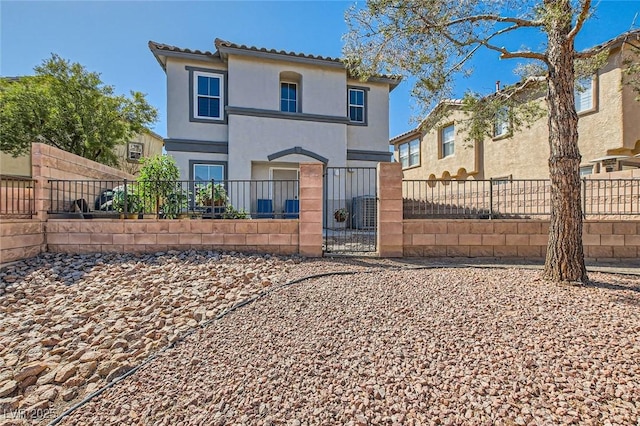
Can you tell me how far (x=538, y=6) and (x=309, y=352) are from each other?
217 inches

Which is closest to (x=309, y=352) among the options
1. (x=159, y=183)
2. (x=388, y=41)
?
(x=388, y=41)

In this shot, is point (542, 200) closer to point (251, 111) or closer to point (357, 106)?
point (357, 106)

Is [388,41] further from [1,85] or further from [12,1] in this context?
[1,85]

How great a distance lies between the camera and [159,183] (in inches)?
264

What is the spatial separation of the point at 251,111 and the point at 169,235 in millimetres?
6193

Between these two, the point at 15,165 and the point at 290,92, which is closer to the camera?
the point at 290,92

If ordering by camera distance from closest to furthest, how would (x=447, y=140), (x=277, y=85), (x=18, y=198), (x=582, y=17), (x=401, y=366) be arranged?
(x=401, y=366)
(x=582, y=17)
(x=18, y=198)
(x=277, y=85)
(x=447, y=140)

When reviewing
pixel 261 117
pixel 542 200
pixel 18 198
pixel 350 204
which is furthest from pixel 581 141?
pixel 18 198

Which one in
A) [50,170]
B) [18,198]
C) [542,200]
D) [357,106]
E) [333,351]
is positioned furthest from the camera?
[357,106]

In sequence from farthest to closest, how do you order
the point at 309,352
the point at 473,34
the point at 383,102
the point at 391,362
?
the point at 383,102
the point at 473,34
the point at 309,352
the point at 391,362

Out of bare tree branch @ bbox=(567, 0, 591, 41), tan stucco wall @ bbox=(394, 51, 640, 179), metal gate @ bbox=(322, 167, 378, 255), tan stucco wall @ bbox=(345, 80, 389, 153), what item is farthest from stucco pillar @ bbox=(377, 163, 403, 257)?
tan stucco wall @ bbox=(345, 80, 389, 153)

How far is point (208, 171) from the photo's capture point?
10500mm

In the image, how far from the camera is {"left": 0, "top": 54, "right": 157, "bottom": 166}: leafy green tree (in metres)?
10.3

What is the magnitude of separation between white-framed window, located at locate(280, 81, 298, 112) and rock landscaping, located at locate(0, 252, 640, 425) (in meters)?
8.75
